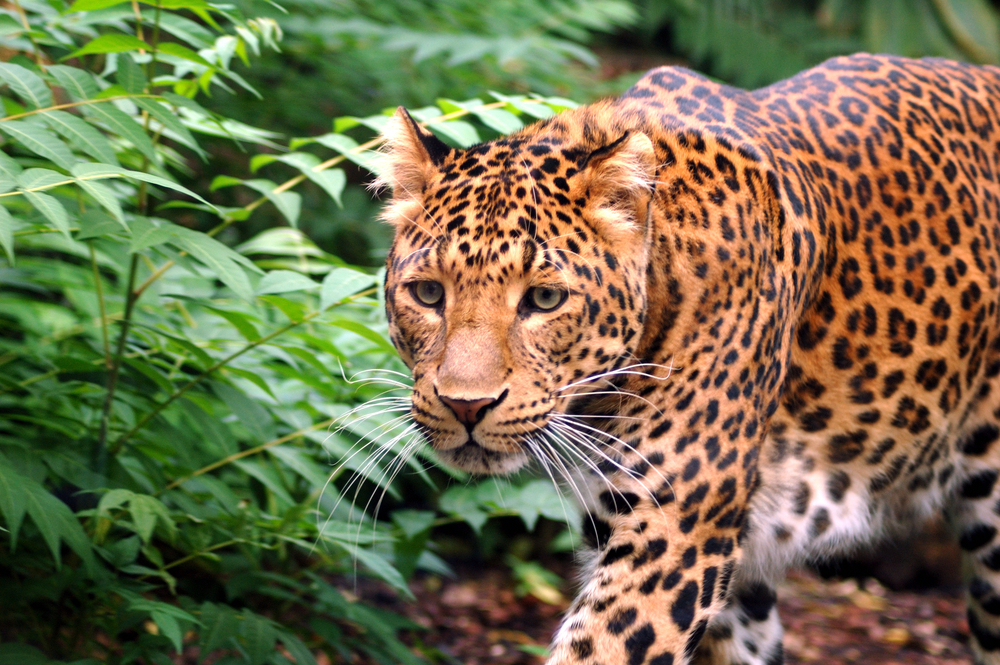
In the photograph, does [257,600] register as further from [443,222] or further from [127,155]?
[443,222]

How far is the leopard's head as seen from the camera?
298 cm

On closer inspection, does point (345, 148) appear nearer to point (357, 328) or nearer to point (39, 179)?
point (357, 328)

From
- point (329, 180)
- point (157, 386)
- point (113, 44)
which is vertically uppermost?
point (113, 44)

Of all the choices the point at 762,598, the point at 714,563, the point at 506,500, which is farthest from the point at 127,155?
the point at 762,598

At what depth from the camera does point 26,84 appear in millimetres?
2984

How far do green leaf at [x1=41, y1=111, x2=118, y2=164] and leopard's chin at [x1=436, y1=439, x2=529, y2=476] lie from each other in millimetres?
1378

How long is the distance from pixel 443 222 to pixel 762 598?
8.21 ft

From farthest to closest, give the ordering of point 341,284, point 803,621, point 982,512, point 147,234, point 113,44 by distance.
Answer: point 803,621 → point 982,512 → point 341,284 → point 113,44 → point 147,234

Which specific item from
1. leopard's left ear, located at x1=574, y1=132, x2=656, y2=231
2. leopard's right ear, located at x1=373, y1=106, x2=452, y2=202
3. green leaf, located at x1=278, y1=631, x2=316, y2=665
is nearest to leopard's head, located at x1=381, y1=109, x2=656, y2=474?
leopard's left ear, located at x1=574, y1=132, x2=656, y2=231

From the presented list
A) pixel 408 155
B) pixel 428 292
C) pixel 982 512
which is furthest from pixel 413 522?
pixel 982 512

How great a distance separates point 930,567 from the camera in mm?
7363

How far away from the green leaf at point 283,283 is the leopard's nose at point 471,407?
64 centimetres

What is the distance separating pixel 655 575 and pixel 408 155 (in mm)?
1660

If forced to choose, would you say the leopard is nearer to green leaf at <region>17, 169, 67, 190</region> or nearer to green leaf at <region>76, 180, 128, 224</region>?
green leaf at <region>76, 180, 128, 224</region>
